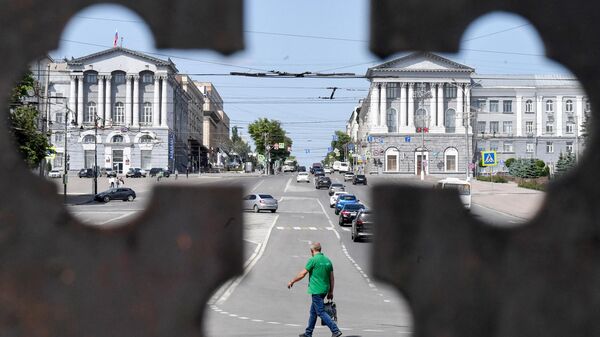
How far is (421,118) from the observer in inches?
1858

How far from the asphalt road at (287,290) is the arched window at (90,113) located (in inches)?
640

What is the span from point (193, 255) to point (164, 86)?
33.2 m

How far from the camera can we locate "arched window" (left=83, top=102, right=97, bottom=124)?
42.8m

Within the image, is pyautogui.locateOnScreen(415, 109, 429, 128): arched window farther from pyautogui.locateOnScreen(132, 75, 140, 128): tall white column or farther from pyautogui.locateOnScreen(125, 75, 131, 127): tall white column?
pyautogui.locateOnScreen(125, 75, 131, 127): tall white column

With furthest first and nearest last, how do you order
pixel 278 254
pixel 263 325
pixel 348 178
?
pixel 348 178
pixel 278 254
pixel 263 325

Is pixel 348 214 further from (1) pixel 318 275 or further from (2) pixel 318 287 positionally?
(2) pixel 318 287

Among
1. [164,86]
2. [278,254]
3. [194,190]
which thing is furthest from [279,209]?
[194,190]

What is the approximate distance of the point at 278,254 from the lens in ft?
77.6

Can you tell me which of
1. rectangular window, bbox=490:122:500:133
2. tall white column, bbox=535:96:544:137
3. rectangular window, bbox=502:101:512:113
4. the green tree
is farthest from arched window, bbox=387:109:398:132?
the green tree

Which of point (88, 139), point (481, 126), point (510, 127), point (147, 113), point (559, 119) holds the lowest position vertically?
point (88, 139)

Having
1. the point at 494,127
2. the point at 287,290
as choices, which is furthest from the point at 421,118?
the point at 287,290

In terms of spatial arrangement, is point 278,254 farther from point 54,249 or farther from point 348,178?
point 348,178

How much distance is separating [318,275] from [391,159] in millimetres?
41205

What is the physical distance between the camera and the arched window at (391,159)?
49794 millimetres
